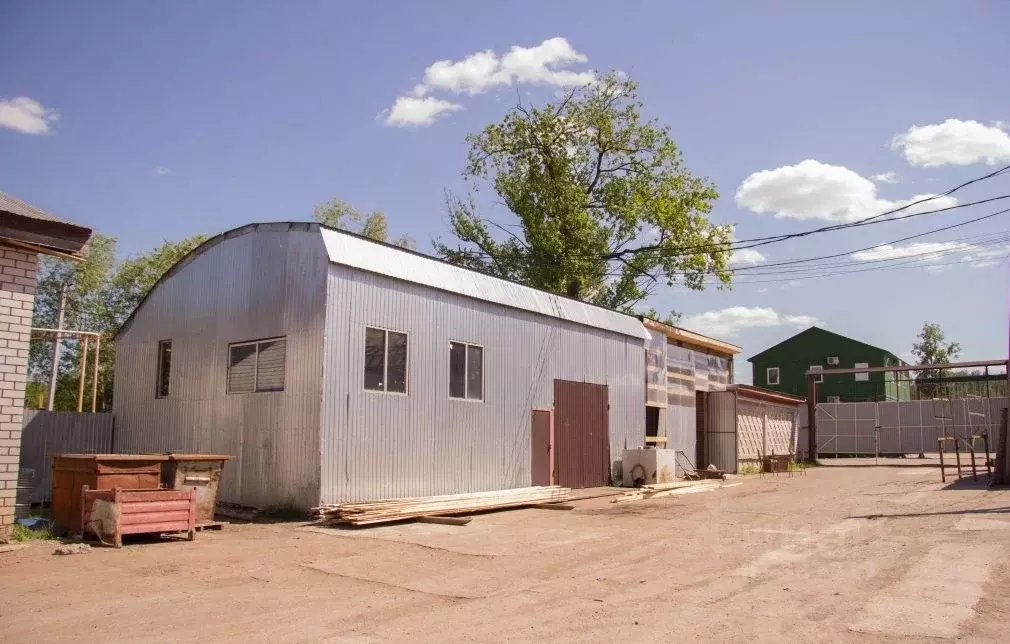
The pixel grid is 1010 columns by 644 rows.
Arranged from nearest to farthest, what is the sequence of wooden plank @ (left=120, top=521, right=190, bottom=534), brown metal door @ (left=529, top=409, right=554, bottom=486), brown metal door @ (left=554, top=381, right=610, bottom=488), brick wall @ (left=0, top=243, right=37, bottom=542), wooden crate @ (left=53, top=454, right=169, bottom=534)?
brick wall @ (left=0, top=243, right=37, bottom=542)
wooden plank @ (left=120, top=521, right=190, bottom=534)
wooden crate @ (left=53, top=454, right=169, bottom=534)
brown metal door @ (left=529, top=409, right=554, bottom=486)
brown metal door @ (left=554, top=381, right=610, bottom=488)

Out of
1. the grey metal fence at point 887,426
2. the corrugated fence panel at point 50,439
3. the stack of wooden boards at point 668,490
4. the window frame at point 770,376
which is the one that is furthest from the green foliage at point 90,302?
the window frame at point 770,376

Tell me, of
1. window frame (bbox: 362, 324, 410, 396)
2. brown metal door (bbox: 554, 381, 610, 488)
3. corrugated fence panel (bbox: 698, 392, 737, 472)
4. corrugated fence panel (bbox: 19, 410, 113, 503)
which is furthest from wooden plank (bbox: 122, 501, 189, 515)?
corrugated fence panel (bbox: 698, 392, 737, 472)

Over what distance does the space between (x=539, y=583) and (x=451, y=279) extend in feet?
32.1

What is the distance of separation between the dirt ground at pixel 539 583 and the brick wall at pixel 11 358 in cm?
102

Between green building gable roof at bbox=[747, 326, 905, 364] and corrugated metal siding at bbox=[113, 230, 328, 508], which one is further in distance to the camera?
green building gable roof at bbox=[747, 326, 905, 364]

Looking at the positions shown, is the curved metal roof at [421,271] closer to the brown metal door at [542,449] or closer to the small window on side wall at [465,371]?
the small window on side wall at [465,371]

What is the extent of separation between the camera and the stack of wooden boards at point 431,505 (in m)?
13.3

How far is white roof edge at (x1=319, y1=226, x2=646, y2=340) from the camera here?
15086 millimetres

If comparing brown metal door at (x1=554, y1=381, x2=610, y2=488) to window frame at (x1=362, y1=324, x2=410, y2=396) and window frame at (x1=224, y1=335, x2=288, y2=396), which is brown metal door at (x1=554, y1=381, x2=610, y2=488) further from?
window frame at (x1=224, y1=335, x2=288, y2=396)

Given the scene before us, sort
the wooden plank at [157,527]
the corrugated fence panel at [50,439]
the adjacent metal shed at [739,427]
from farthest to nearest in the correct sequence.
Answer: the adjacent metal shed at [739,427] < the corrugated fence panel at [50,439] < the wooden plank at [157,527]

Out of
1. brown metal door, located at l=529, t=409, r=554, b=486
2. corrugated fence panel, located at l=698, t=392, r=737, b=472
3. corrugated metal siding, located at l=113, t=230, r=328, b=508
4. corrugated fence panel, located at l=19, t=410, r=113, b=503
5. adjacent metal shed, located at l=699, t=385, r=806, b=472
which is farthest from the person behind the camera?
adjacent metal shed, located at l=699, t=385, r=806, b=472

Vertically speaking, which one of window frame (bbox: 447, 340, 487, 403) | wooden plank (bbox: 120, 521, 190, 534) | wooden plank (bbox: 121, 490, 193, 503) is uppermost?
window frame (bbox: 447, 340, 487, 403)

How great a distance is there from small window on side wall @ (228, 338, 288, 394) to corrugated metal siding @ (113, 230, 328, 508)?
17cm

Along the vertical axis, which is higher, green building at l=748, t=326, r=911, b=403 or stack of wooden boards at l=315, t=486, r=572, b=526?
green building at l=748, t=326, r=911, b=403
